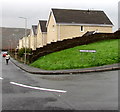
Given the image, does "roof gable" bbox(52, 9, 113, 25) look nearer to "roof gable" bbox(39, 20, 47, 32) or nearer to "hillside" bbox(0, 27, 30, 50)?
"roof gable" bbox(39, 20, 47, 32)

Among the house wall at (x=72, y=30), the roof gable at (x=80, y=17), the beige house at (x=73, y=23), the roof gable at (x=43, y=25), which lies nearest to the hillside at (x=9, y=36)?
the roof gable at (x=43, y=25)

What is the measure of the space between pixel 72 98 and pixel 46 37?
4556 centimetres

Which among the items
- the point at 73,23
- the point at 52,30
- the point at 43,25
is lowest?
the point at 52,30

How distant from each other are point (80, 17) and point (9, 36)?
89481 mm

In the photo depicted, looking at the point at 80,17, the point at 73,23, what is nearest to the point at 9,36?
the point at 80,17

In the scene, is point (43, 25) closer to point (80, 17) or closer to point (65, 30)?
point (80, 17)

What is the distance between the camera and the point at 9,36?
128625 mm

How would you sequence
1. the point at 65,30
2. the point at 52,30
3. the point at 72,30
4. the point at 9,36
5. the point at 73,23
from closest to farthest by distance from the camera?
the point at 65,30 < the point at 73,23 < the point at 72,30 < the point at 52,30 < the point at 9,36

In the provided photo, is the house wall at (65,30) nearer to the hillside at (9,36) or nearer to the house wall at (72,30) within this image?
the house wall at (72,30)

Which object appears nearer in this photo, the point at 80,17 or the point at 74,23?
the point at 74,23

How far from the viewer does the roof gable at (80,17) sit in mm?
43334

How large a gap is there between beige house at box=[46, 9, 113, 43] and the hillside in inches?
2979

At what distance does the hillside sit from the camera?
121906 mm

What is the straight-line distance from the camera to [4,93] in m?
9.54
